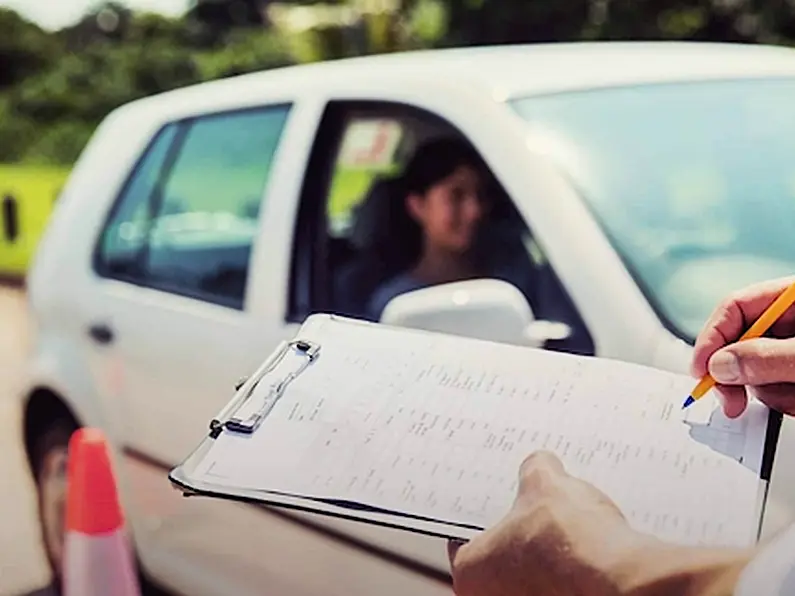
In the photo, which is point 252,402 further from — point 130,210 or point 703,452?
point 130,210

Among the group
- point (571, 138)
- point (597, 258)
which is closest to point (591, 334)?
point (597, 258)

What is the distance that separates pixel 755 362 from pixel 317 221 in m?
0.94

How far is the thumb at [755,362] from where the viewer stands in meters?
0.83

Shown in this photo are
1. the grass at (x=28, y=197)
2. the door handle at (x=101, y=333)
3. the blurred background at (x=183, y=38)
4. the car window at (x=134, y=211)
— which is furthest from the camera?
the grass at (x=28, y=197)

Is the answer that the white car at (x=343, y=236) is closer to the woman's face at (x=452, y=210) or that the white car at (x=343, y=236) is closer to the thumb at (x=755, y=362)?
the woman's face at (x=452, y=210)

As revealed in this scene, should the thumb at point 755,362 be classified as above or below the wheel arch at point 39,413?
above

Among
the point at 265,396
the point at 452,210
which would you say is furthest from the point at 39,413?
the point at 265,396

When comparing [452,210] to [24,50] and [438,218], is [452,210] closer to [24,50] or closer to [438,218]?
[438,218]

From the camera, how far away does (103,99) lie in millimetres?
2469

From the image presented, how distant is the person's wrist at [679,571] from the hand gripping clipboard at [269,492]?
0.41ft

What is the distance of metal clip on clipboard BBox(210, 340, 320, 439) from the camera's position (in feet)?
2.91

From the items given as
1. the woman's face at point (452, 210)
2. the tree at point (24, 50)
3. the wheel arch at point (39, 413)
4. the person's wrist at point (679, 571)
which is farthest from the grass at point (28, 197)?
the person's wrist at point (679, 571)

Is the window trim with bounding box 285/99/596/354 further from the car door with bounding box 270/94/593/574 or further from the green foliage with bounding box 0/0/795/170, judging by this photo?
the green foliage with bounding box 0/0/795/170

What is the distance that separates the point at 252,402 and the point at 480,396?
0.17 m
